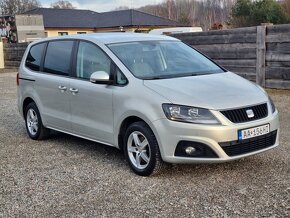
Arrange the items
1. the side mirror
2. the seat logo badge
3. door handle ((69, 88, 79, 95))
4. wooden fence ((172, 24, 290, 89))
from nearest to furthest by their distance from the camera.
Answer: the seat logo badge
the side mirror
door handle ((69, 88, 79, 95))
wooden fence ((172, 24, 290, 89))

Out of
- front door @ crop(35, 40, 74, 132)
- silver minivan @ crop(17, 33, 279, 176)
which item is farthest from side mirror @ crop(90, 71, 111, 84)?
front door @ crop(35, 40, 74, 132)

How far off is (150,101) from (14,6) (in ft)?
222

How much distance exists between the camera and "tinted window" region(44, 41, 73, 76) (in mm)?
6423

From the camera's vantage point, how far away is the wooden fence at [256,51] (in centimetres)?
1123

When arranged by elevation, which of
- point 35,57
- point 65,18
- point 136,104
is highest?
point 65,18

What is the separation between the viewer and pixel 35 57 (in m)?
7.34

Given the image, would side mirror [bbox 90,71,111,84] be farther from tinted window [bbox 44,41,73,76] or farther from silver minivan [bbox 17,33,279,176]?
tinted window [bbox 44,41,73,76]

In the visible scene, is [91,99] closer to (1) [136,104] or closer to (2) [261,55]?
(1) [136,104]

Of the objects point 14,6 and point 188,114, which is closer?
point 188,114

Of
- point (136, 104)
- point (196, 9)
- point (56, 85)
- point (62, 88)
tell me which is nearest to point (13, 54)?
point (56, 85)

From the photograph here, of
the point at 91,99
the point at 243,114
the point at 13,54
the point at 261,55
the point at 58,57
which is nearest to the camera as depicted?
the point at 243,114

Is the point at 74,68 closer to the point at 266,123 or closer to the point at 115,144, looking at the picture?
the point at 115,144

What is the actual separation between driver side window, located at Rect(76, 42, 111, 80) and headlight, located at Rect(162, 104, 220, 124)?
120cm

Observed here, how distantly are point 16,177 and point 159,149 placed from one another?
183cm
